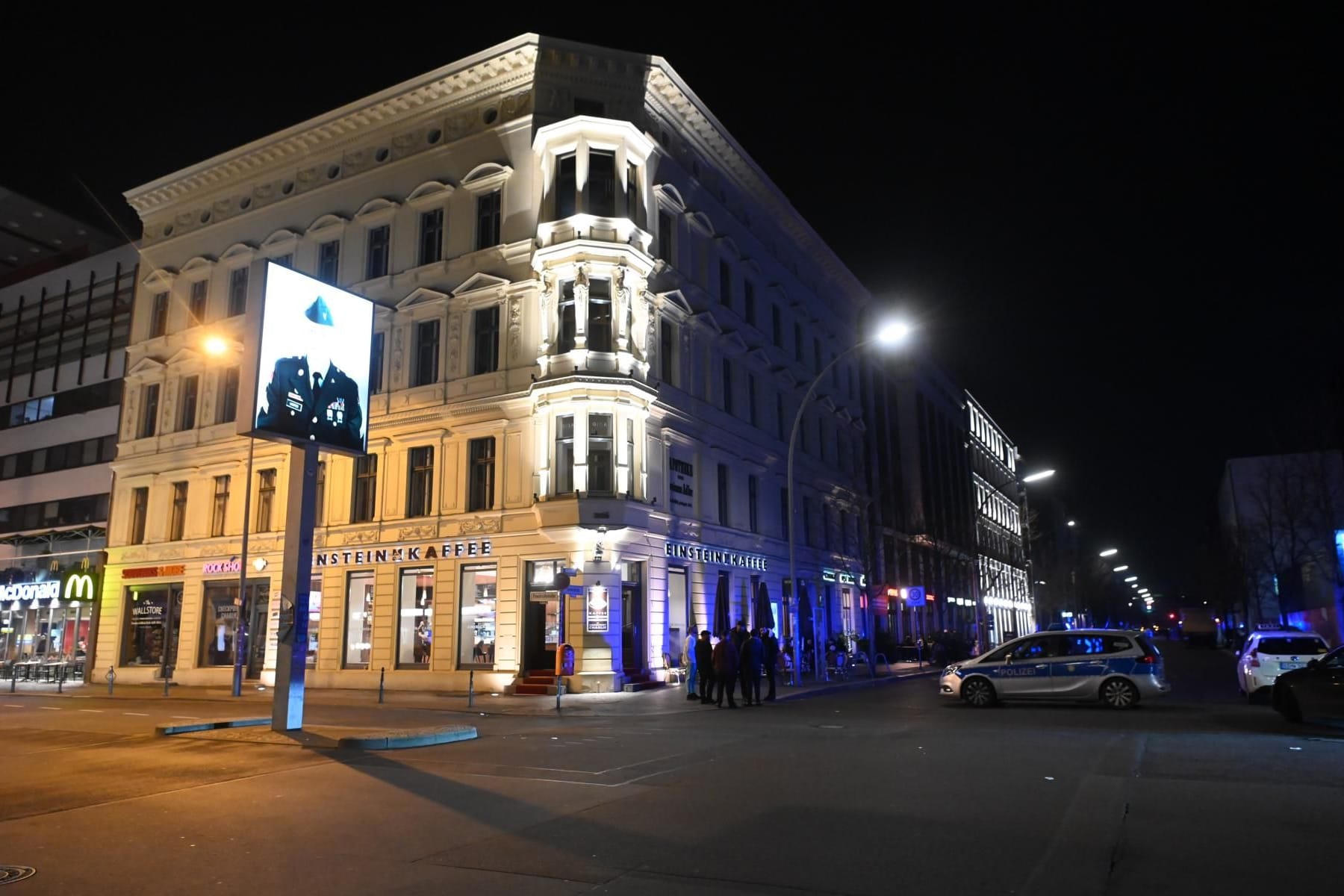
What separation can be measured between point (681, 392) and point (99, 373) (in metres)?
28.9

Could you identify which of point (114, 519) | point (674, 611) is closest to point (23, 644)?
point (114, 519)

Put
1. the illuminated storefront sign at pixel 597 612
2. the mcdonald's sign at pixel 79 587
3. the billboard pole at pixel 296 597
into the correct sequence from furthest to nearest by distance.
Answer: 1. the mcdonald's sign at pixel 79 587
2. the illuminated storefront sign at pixel 597 612
3. the billboard pole at pixel 296 597

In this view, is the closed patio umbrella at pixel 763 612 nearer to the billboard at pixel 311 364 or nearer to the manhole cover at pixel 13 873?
the billboard at pixel 311 364

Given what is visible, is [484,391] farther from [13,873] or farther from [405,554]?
[13,873]

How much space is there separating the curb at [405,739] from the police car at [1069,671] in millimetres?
11971

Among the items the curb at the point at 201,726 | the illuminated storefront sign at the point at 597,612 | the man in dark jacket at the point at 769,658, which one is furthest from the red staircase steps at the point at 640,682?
the curb at the point at 201,726

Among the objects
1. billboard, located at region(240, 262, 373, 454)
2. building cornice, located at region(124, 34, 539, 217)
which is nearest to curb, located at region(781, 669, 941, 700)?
billboard, located at region(240, 262, 373, 454)

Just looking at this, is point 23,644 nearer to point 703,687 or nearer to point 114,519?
point 114,519

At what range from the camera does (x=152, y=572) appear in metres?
36.7

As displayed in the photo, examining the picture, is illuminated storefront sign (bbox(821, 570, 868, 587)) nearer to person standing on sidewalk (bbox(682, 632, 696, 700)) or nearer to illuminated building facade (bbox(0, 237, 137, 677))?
person standing on sidewalk (bbox(682, 632, 696, 700))

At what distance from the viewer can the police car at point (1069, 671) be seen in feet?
65.2

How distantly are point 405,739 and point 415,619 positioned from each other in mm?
16593

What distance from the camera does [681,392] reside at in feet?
106

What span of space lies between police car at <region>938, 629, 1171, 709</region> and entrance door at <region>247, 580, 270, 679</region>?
82.2ft
